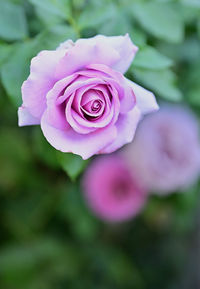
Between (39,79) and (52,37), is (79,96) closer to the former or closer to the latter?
(39,79)

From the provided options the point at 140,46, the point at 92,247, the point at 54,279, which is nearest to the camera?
the point at 140,46

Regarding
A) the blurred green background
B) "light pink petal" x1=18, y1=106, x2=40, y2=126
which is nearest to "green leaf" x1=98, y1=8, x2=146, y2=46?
the blurred green background

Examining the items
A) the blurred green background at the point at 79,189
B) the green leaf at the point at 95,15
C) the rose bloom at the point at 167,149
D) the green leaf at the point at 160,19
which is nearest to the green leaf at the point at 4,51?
the blurred green background at the point at 79,189

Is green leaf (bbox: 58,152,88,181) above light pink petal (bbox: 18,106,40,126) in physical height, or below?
below

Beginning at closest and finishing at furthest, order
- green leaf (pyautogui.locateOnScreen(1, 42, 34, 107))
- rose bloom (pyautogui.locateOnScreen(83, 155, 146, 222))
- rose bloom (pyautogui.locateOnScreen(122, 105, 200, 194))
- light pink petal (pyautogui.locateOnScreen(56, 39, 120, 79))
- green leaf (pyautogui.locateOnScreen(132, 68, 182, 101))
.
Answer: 1. light pink petal (pyautogui.locateOnScreen(56, 39, 120, 79))
2. green leaf (pyautogui.locateOnScreen(1, 42, 34, 107))
3. green leaf (pyautogui.locateOnScreen(132, 68, 182, 101))
4. rose bloom (pyautogui.locateOnScreen(122, 105, 200, 194))
5. rose bloom (pyautogui.locateOnScreen(83, 155, 146, 222))

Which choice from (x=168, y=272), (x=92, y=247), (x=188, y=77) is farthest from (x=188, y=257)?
(x=188, y=77)

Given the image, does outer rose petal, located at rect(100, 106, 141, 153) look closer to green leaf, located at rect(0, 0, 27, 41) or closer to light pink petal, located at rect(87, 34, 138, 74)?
light pink petal, located at rect(87, 34, 138, 74)

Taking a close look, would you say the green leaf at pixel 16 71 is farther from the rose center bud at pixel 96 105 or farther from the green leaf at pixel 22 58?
the rose center bud at pixel 96 105

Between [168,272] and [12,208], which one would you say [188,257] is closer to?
[168,272]
